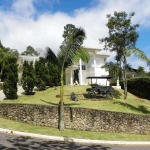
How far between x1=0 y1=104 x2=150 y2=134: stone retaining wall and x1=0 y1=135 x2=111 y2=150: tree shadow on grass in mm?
3287

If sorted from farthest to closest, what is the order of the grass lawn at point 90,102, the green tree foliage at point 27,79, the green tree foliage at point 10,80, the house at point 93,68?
the house at point 93,68 < the green tree foliage at point 27,79 < the green tree foliage at point 10,80 < the grass lawn at point 90,102

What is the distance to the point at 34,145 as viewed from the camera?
34.4ft

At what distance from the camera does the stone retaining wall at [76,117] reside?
15.3 m

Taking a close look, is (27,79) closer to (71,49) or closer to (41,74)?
(41,74)

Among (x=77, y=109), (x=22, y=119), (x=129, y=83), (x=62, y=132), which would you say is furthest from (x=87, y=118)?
(x=129, y=83)

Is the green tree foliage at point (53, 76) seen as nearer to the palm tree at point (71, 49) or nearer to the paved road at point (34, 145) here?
the palm tree at point (71, 49)

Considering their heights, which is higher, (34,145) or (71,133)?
(34,145)

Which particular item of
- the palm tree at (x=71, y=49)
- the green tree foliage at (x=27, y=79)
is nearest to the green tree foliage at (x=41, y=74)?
the green tree foliage at (x=27, y=79)

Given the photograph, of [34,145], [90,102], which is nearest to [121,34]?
[90,102]

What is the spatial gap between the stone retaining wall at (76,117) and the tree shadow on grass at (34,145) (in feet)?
10.8

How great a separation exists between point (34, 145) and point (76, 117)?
533 centimetres

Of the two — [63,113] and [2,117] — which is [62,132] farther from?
[2,117]

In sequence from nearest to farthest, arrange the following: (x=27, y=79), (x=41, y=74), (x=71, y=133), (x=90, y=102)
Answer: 1. (x=71, y=133)
2. (x=90, y=102)
3. (x=27, y=79)
4. (x=41, y=74)

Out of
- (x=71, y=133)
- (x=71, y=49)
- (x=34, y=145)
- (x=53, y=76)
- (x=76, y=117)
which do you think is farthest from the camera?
(x=53, y=76)
